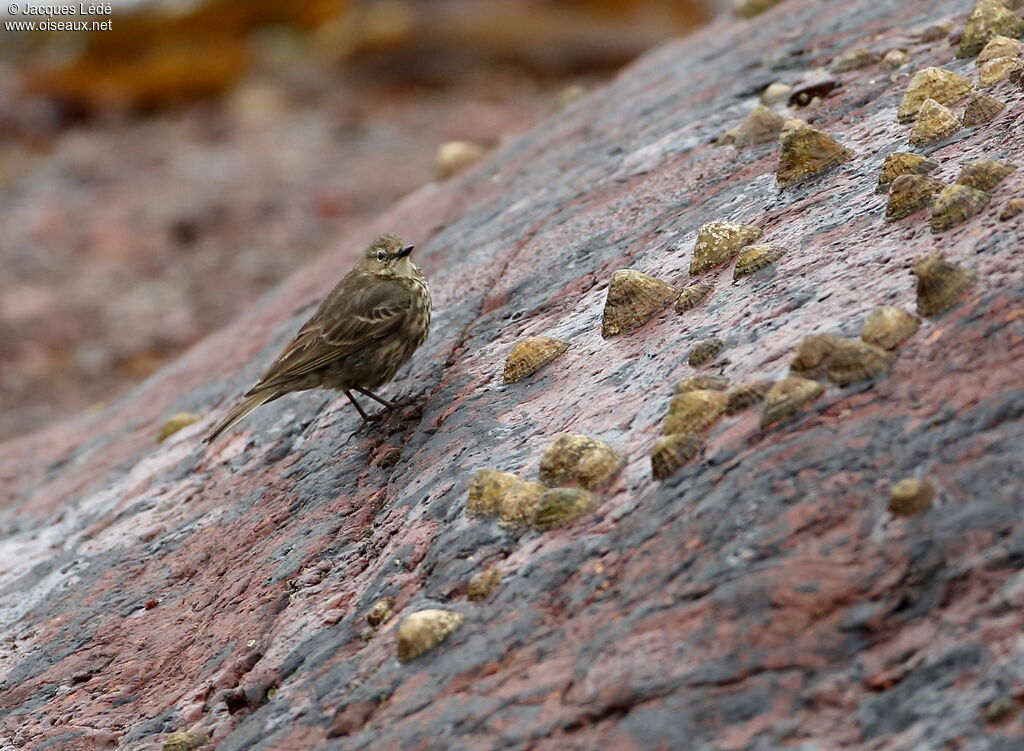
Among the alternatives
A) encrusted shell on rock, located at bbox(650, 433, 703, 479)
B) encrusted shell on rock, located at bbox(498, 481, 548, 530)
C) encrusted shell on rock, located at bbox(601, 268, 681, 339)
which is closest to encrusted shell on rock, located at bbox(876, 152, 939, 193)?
encrusted shell on rock, located at bbox(601, 268, 681, 339)

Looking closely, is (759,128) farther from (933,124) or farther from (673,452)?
(673,452)

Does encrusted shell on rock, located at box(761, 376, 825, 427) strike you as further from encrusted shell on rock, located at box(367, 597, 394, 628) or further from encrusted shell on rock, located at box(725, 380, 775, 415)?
encrusted shell on rock, located at box(367, 597, 394, 628)

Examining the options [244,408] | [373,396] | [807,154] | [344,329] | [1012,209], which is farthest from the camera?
[344,329]

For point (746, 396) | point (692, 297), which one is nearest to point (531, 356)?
point (692, 297)

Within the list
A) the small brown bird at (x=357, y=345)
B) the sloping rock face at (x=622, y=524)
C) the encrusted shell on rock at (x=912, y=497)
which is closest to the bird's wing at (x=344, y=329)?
the small brown bird at (x=357, y=345)

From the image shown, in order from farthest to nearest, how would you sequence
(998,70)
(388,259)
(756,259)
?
1. (388,259)
2. (998,70)
3. (756,259)

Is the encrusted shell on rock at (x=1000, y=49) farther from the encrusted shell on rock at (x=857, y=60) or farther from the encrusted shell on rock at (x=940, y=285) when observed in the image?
the encrusted shell on rock at (x=940, y=285)
